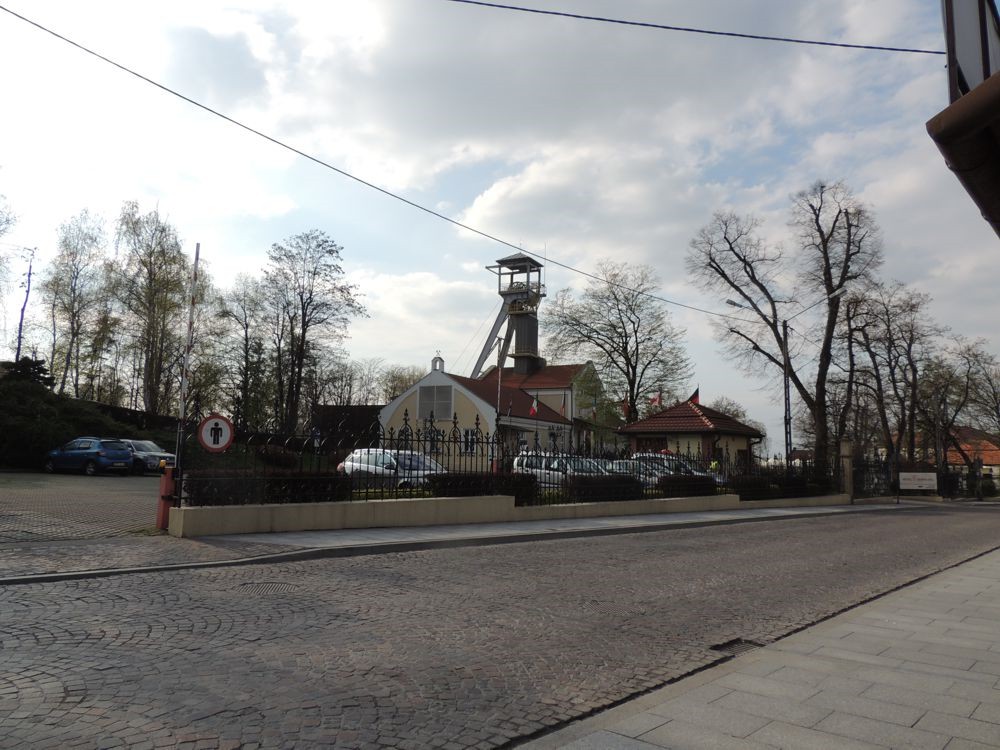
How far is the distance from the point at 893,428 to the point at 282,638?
6311 centimetres

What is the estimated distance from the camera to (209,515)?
12.0m

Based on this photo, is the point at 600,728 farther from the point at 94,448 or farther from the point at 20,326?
the point at 20,326

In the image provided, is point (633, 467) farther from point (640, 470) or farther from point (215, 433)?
point (215, 433)


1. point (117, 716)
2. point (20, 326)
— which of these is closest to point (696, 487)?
point (117, 716)

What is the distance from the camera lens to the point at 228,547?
10.9 meters

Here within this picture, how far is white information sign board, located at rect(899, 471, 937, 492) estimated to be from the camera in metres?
38.3

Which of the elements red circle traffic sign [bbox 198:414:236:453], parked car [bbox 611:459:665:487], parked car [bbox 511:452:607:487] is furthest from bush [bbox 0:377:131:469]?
parked car [bbox 611:459:665:487]

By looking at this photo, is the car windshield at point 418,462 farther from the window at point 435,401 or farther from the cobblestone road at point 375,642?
the window at point 435,401

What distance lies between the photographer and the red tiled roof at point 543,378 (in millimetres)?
70688

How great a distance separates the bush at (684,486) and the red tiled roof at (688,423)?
1169 cm

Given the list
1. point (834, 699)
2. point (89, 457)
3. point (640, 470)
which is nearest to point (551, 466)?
point (640, 470)

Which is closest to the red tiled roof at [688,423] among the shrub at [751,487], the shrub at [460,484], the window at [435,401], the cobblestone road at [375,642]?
the shrub at [751,487]

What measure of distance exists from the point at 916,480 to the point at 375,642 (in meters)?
40.1

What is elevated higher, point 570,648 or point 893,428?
point 893,428
